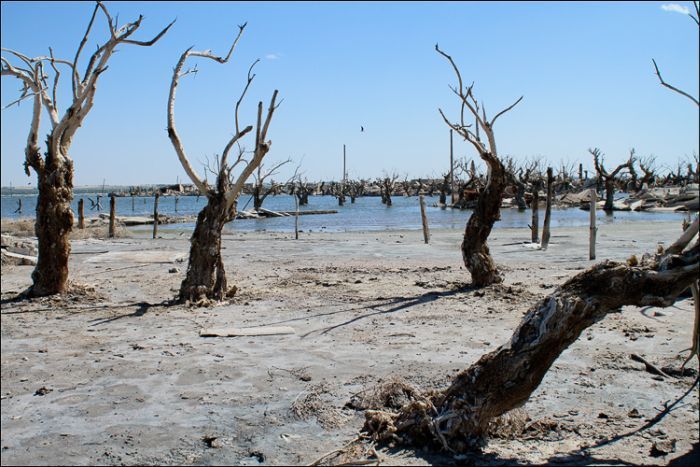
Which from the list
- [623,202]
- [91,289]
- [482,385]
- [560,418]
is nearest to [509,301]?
[560,418]

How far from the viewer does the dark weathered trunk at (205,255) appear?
937cm

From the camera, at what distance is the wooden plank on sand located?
7382 millimetres

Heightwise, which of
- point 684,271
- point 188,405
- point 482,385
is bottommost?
point 188,405

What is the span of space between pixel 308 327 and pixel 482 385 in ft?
12.5

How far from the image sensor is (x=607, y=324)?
7.76 metres

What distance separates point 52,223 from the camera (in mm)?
9312

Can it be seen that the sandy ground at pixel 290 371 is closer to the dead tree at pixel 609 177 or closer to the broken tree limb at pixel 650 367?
the broken tree limb at pixel 650 367

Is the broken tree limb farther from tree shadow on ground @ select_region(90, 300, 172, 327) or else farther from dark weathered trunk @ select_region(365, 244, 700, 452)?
tree shadow on ground @ select_region(90, 300, 172, 327)

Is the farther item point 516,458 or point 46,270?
point 46,270

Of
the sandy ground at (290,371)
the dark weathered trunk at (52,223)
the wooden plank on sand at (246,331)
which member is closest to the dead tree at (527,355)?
the sandy ground at (290,371)

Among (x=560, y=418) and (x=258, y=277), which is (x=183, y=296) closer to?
(x=258, y=277)

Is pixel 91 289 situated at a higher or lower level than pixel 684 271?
lower

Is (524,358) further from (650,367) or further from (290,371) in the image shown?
(290,371)

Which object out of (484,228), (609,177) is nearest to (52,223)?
(484,228)
